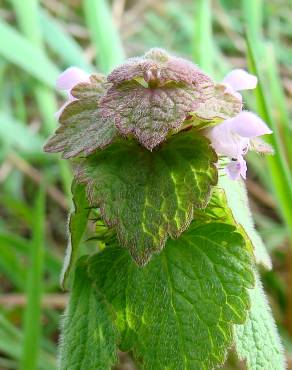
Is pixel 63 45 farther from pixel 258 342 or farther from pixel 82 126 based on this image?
pixel 258 342

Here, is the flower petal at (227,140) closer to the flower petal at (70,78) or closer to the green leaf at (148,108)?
the green leaf at (148,108)

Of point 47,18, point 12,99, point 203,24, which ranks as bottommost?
point 203,24

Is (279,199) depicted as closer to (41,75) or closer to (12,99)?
(41,75)

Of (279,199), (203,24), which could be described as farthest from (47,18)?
(279,199)

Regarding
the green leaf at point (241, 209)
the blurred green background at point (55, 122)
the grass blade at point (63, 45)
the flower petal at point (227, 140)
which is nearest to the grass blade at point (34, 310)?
the blurred green background at point (55, 122)

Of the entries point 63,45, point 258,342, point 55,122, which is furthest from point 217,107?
point 63,45

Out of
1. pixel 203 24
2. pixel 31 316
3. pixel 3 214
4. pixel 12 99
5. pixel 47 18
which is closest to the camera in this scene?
pixel 31 316
